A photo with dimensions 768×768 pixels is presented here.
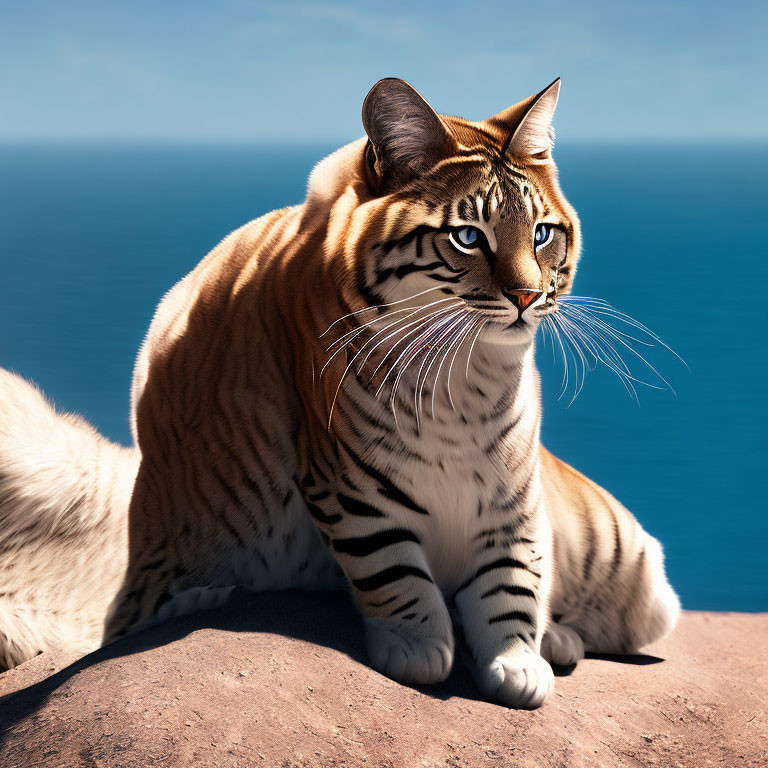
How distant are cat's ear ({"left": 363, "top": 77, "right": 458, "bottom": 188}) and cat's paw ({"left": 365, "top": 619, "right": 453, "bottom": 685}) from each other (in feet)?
2.68

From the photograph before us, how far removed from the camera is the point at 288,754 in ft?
4.51

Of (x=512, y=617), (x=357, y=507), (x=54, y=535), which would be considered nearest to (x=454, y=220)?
(x=357, y=507)

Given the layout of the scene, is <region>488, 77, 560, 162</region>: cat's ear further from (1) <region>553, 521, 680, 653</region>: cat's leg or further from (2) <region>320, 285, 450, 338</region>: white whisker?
(1) <region>553, 521, 680, 653</region>: cat's leg

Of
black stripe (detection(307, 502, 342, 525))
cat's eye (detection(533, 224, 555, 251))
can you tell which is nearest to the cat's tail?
black stripe (detection(307, 502, 342, 525))

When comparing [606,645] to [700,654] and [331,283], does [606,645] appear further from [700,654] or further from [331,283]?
[331,283]

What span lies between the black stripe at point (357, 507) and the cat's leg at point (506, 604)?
0.71 ft

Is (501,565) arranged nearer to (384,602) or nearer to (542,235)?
(384,602)

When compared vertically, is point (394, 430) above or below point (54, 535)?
above

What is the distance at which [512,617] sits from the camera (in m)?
1.67

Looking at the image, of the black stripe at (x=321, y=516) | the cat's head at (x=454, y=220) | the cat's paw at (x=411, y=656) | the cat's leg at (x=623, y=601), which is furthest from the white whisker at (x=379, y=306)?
the cat's leg at (x=623, y=601)

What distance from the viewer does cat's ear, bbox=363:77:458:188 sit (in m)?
1.43

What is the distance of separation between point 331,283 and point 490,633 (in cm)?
72

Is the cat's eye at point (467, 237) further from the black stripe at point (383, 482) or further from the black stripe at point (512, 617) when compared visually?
the black stripe at point (512, 617)

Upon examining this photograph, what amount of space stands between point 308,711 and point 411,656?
0.22m
